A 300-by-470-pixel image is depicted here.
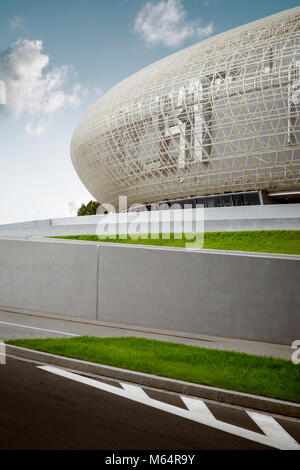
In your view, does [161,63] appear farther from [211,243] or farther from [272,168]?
[211,243]

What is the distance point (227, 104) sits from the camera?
1230 inches

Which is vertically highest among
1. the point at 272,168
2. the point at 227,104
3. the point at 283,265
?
the point at 227,104

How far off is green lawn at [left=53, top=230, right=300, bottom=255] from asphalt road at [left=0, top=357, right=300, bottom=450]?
1453 centimetres

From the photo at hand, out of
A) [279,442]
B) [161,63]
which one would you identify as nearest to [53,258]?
[279,442]

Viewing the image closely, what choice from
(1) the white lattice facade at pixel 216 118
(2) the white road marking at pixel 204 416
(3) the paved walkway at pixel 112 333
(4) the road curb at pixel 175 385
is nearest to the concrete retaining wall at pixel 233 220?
(1) the white lattice facade at pixel 216 118

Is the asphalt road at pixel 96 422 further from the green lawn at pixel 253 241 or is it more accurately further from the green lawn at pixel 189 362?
the green lawn at pixel 253 241

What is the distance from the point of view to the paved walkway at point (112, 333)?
8602 millimetres

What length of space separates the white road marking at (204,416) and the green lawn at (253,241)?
46.2ft

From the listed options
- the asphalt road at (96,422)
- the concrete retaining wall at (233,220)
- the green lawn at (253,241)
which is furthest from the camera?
the concrete retaining wall at (233,220)

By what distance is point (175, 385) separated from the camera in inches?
230

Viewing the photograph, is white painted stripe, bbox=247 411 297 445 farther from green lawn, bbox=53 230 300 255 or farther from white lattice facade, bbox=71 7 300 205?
white lattice facade, bbox=71 7 300 205

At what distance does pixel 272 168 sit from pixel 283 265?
23753 millimetres

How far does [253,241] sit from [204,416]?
16772mm

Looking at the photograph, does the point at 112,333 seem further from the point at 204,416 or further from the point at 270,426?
the point at 270,426
